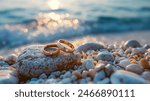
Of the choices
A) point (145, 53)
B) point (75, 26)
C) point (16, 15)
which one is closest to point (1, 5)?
point (16, 15)

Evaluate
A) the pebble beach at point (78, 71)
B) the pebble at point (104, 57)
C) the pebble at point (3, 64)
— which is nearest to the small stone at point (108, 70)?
the pebble beach at point (78, 71)

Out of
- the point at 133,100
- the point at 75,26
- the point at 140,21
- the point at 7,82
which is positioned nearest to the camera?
the point at 133,100

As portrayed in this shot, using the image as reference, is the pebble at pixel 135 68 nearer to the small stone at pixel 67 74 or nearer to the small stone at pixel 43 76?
the small stone at pixel 67 74

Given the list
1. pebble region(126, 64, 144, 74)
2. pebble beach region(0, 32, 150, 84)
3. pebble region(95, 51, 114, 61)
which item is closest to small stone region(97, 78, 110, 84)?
pebble beach region(0, 32, 150, 84)

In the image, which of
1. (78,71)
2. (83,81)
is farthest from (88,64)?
(83,81)

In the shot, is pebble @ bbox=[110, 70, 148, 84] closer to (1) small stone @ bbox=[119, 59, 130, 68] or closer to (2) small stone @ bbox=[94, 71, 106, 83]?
(2) small stone @ bbox=[94, 71, 106, 83]

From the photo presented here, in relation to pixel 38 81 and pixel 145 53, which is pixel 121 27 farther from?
pixel 38 81

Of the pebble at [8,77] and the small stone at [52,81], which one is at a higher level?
the pebble at [8,77]
